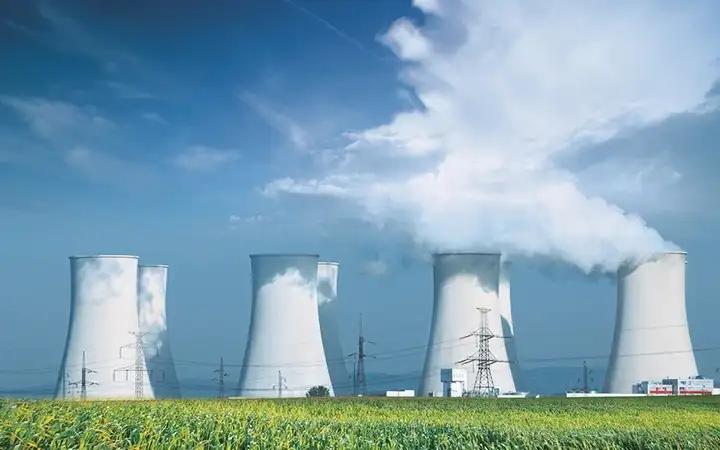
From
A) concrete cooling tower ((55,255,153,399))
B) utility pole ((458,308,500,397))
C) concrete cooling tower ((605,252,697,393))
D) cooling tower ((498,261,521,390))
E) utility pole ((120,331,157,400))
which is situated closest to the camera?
concrete cooling tower ((605,252,697,393))

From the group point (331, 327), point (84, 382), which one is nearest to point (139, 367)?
point (84, 382)

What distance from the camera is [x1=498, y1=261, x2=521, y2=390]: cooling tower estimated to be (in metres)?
43.6

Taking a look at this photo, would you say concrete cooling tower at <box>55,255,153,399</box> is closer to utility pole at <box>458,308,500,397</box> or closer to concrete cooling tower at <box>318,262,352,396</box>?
concrete cooling tower at <box>318,262,352,396</box>

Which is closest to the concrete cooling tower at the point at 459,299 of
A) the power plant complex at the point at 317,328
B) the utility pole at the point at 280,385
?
the power plant complex at the point at 317,328

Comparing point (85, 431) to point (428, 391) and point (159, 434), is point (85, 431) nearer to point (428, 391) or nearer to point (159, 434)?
point (159, 434)

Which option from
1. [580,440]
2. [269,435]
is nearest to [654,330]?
[580,440]

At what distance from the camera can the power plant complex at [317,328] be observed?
3659 cm

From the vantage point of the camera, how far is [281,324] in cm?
3744

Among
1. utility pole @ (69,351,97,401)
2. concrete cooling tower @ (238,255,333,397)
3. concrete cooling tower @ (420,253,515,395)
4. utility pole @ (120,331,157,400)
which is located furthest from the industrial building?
utility pole @ (69,351,97,401)

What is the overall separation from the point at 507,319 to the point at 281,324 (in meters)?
13.1

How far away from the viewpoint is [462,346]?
124 feet

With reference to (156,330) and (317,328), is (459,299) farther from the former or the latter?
(156,330)

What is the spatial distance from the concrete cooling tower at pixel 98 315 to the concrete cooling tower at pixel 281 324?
4794 millimetres

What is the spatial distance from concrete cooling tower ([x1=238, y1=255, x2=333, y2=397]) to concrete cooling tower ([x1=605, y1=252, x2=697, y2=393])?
1157 cm
